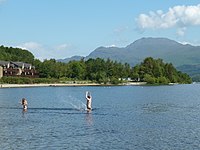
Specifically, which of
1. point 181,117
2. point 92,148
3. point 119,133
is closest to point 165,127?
point 119,133

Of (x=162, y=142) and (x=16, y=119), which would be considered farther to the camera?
(x=16, y=119)

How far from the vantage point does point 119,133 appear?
3878cm

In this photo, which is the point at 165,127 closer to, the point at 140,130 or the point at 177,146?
the point at 140,130

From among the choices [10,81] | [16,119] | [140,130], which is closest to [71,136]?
[140,130]

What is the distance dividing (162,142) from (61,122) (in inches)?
615

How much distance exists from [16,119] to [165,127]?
59.4 ft

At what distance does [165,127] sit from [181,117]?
36.4 feet

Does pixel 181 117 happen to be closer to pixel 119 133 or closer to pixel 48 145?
pixel 119 133

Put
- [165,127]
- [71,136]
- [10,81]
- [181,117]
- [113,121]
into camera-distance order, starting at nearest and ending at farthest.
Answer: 1. [71,136]
2. [165,127]
3. [113,121]
4. [181,117]
5. [10,81]

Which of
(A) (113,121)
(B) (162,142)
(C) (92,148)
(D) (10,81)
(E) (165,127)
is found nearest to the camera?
(C) (92,148)

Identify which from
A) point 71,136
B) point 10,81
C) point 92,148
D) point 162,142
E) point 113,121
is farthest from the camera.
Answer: point 10,81

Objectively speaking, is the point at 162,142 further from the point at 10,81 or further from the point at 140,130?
the point at 10,81

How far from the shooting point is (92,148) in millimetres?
31422

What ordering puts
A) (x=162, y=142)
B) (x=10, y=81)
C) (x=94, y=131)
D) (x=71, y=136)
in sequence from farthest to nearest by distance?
(x=10, y=81) → (x=94, y=131) → (x=71, y=136) → (x=162, y=142)
